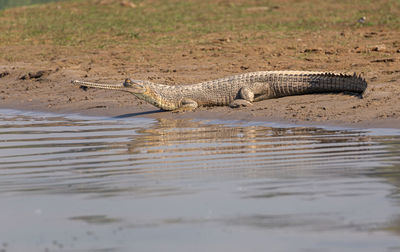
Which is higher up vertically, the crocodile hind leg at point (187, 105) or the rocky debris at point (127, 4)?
the rocky debris at point (127, 4)

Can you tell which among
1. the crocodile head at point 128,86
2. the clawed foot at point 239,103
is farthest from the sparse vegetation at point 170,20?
the clawed foot at point 239,103

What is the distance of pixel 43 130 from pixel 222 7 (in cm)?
1504

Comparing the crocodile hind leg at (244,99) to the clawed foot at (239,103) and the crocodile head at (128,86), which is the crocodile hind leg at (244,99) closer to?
the clawed foot at (239,103)

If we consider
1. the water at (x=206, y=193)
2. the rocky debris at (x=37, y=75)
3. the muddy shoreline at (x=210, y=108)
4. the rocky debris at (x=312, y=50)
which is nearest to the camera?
the water at (x=206, y=193)

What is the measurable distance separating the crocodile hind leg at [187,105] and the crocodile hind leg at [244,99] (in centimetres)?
59

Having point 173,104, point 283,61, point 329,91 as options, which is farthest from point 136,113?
point 283,61

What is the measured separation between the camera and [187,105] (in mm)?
11086

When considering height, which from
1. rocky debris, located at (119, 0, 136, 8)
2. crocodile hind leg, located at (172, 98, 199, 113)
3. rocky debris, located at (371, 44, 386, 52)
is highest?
rocky debris, located at (119, 0, 136, 8)

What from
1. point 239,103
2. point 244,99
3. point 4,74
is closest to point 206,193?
point 239,103

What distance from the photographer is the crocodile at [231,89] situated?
1085cm

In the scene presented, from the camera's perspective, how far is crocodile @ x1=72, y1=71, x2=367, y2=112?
10.9m

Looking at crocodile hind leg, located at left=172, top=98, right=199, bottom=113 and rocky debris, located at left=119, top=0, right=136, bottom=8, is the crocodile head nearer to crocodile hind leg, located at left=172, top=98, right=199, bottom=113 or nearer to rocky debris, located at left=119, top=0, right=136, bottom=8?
crocodile hind leg, located at left=172, top=98, right=199, bottom=113

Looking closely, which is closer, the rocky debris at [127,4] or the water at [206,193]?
the water at [206,193]

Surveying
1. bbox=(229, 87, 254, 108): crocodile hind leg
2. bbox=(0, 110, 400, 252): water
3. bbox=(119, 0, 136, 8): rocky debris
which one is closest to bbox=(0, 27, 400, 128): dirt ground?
bbox=(229, 87, 254, 108): crocodile hind leg
